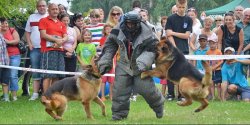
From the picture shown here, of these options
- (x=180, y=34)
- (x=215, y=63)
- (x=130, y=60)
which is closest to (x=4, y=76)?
(x=180, y=34)

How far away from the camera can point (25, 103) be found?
41.0ft

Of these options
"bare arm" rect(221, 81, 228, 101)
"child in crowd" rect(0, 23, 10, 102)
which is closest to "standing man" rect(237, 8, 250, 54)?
"bare arm" rect(221, 81, 228, 101)

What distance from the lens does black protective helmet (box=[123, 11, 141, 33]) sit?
904cm

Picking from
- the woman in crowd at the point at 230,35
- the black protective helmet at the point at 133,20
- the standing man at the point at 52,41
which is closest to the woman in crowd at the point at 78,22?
the standing man at the point at 52,41

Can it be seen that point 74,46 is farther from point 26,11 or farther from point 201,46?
point 201,46

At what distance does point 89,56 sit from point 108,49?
11.7 feet

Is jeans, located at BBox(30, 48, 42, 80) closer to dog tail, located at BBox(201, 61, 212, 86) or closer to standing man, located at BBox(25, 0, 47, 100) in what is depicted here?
standing man, located at BBox(25, 0, 47, 100)

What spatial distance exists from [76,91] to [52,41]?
2918 millimetres

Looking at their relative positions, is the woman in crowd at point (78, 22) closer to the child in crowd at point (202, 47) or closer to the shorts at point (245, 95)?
the child in crowd at point (202, 47)

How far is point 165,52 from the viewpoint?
9.54 metres

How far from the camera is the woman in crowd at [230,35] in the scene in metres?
13.6

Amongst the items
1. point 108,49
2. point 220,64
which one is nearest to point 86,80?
point 108,49

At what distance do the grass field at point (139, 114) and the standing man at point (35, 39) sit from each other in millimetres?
852

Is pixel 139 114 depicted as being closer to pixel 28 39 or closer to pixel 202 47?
pixel 202 47
